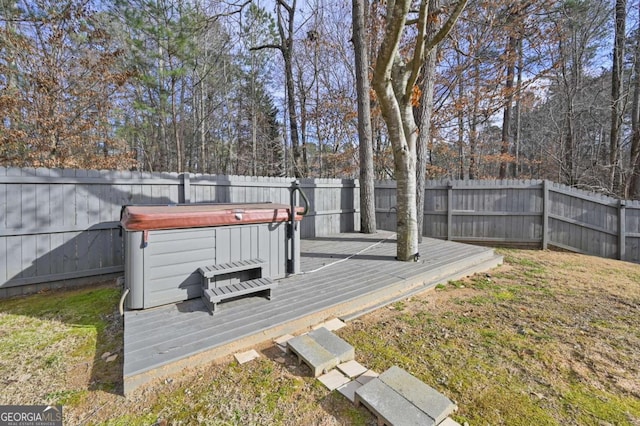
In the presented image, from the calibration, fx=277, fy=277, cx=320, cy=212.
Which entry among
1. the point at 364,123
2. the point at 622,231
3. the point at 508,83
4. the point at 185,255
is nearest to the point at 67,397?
the point at 185,255

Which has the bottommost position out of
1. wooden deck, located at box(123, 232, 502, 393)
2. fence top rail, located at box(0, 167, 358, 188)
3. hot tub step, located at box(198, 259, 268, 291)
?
wooden deck, located at box(123, 232, 502, 393)

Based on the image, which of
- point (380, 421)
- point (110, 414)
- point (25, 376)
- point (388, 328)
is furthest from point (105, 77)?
point (380, 421)

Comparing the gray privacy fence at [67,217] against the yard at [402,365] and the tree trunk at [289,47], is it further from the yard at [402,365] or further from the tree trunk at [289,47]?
the tree trunk at [289,47]

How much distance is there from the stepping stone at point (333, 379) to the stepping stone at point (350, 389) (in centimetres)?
3

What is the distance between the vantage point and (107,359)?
2.22m

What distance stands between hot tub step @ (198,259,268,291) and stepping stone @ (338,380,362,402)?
1.53m

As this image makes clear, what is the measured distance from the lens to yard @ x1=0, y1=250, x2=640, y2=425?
1.65 metres

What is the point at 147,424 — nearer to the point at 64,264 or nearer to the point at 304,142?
the point at 64,264

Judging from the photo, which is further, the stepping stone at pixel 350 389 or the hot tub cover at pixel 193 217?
the hot tub cover at pixel 193 217

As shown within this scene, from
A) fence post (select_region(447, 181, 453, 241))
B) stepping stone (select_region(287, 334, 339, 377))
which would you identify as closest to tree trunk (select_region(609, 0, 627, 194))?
fence post (select_region(447, 181, 453, 241))

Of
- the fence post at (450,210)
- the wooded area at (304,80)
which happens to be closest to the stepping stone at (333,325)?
the wooded area at (304,80)

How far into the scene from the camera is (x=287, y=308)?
2.70m

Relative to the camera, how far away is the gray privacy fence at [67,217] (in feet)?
11.5

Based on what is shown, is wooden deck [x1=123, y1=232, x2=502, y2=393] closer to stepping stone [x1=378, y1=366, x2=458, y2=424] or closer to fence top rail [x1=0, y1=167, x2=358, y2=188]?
stepping stone [x1=378, y1=366, x2=458, y2=424]
